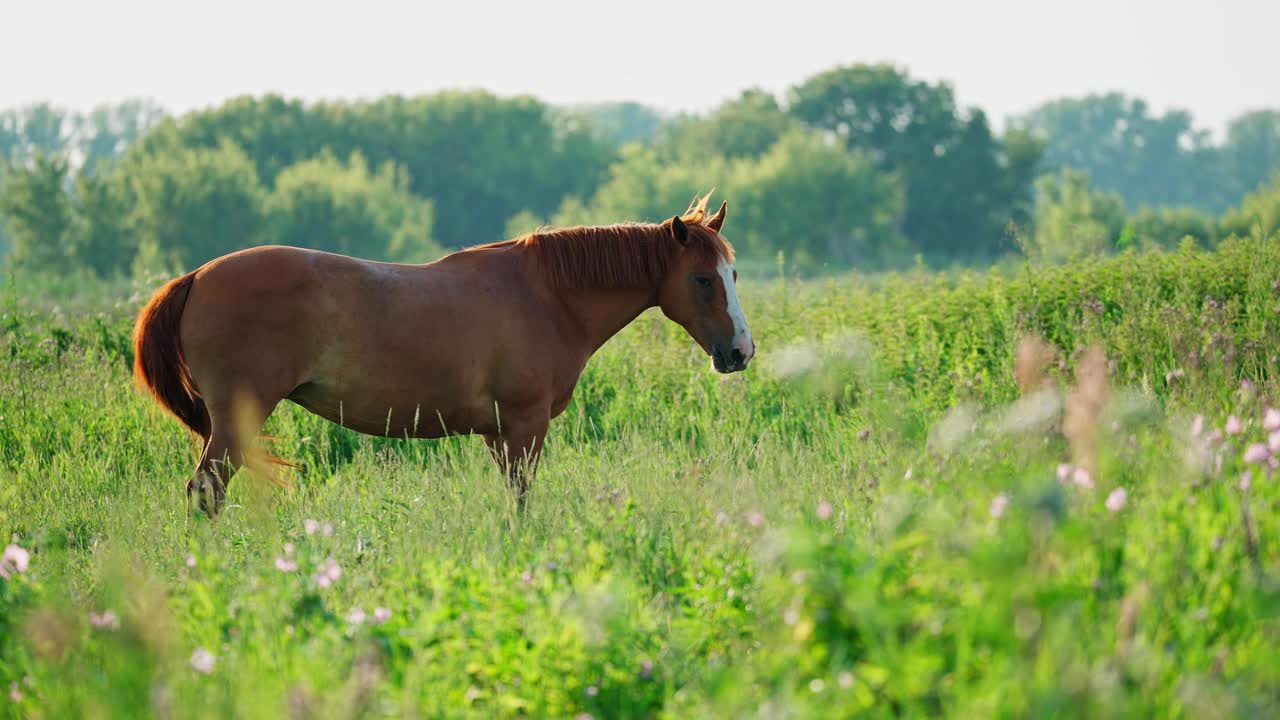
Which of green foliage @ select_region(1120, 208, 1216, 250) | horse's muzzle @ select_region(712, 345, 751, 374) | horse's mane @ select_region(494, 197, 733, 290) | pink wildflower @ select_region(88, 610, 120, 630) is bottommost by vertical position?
green foliage @ select_region(1120, 208, 1216, 250)

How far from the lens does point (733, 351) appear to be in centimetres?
629

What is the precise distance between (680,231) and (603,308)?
2.19 feet

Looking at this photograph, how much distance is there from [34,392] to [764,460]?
6.28 m

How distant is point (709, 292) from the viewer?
20.7 ft

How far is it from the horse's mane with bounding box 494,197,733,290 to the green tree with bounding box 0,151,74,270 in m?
41.5

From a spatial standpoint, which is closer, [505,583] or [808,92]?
[505,583]

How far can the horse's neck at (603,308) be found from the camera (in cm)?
639

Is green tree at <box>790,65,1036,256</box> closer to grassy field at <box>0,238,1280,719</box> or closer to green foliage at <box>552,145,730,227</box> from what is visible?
green foliage at <box>552,145,730,227</box>

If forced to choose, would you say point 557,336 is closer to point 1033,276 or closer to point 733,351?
point 733,351

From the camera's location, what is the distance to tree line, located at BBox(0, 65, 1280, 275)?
4625 centimetres

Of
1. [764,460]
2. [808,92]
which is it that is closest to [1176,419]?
[764,460]

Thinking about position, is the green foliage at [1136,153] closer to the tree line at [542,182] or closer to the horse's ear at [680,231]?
the tree line at [542,182]

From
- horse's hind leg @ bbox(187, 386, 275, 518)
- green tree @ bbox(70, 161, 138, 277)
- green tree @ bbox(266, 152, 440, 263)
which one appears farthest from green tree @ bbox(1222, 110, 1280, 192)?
horse's hind leg @ bbox(187, 386, 275, 518)

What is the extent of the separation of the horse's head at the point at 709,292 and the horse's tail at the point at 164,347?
270cm
